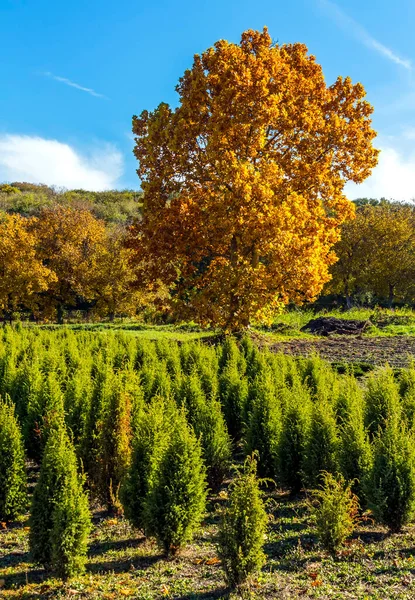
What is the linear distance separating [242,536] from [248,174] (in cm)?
1078

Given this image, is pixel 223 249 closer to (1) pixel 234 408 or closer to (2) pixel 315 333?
(1) pixel 234 408

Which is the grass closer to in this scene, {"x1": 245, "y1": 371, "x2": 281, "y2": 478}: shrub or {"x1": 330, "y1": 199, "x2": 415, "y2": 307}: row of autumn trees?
{"x1": 245, "y1": 371, "x2": 281, "y2": 478}: shrub

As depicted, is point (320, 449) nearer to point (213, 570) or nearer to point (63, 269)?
point (213, 570)

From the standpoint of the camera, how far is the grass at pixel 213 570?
4484mm

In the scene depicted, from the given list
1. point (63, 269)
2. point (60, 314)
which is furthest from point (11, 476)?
point (60, 314)

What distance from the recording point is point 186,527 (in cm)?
520

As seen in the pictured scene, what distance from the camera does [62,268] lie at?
118ft

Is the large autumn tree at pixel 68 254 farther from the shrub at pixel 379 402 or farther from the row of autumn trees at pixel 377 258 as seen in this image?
the shrub at pixel 379 402

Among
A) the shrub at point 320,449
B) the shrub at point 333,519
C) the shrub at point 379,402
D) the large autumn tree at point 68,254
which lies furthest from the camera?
the large autumn tree at point 68,254

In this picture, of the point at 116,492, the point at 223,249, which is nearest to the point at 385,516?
the point at 116,492

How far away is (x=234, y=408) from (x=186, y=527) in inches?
182

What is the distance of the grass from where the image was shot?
4.48 m

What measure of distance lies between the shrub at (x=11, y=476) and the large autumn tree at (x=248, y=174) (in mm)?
8641

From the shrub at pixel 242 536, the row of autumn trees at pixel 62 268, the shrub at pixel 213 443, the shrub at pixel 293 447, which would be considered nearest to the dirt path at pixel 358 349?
the shrub at pixel 293 447
